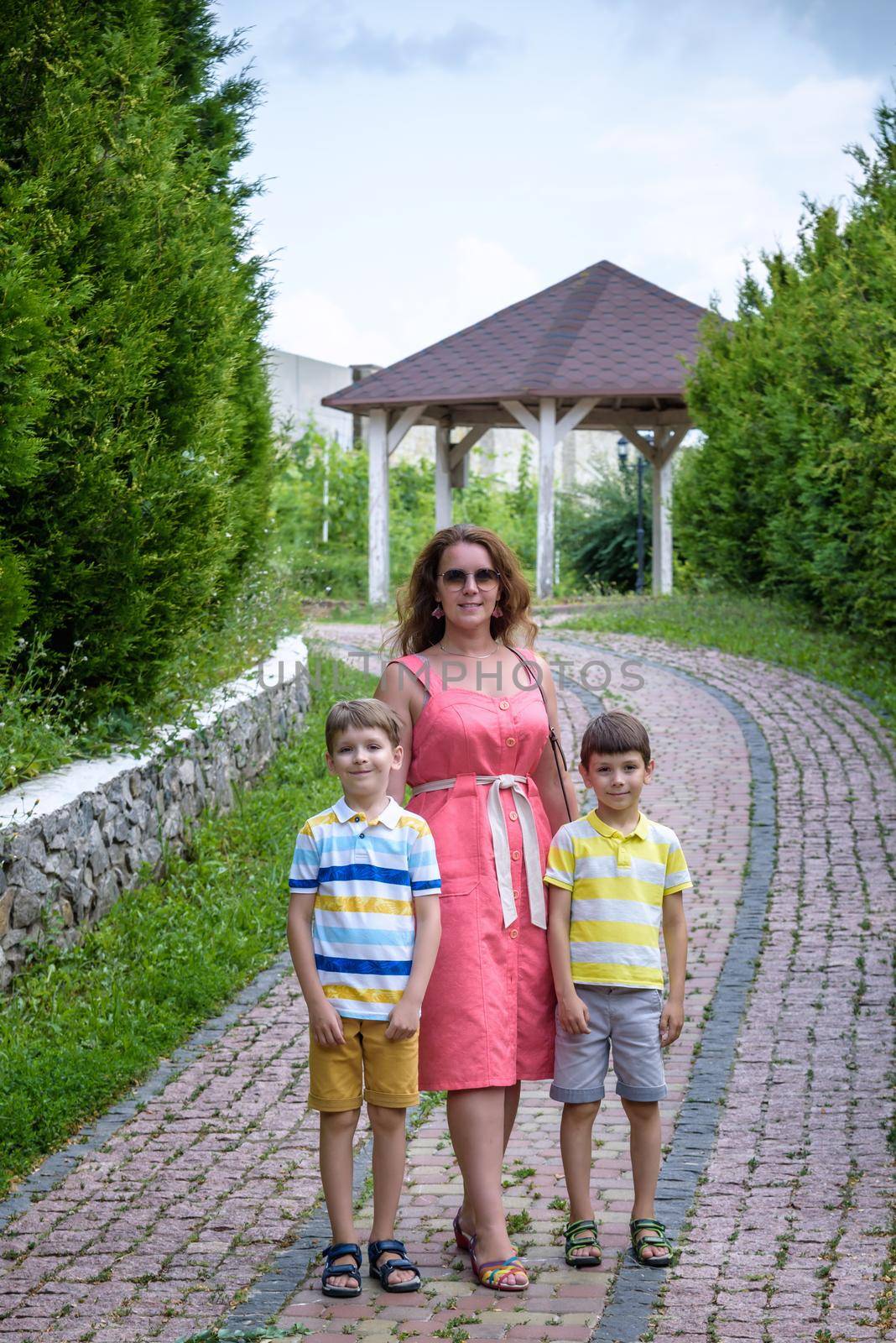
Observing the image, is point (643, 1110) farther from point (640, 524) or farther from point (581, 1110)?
point (640, 524)

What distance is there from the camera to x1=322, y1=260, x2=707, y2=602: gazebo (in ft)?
70.3

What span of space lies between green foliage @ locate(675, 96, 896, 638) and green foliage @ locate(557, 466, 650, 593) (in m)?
7.59

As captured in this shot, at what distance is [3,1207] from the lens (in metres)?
4.36

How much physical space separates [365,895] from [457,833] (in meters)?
0.33

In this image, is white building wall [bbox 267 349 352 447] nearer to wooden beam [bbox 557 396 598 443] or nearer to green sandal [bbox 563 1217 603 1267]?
wooden beam [bbox 557 396 598 443]

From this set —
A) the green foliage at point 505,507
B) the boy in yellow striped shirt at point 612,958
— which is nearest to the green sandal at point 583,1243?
the boy in yellow striped shirt at point 612,958

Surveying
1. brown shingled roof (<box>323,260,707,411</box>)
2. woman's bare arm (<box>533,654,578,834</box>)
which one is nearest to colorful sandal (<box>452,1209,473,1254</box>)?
woman's bare arm (<box>533,654,578,834</box>)

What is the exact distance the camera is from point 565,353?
22078 mm

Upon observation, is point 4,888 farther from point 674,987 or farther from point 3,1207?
point 674,987

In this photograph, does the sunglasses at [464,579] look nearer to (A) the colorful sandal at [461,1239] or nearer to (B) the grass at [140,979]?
(A) the colorful sandal at [461,1239]

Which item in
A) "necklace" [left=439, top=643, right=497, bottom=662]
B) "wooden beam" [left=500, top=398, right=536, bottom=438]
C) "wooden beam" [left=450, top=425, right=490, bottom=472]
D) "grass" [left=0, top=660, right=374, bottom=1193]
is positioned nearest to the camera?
"necklace" [left=439, top=643, right=497, bottom=662]

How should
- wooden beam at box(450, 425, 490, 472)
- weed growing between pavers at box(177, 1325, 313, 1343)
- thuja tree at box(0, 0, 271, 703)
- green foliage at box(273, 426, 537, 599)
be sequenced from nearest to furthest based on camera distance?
weed growing between pavers at box(177, 1325, 313, 1343) → thuja tree at box(0, 0, 271, 703) → wooden beam at box(450, 425, 490, 472) → green foliage at box(273, 426, 537, 599)

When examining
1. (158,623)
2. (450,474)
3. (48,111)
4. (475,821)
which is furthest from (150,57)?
(450,474)

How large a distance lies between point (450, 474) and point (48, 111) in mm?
17826
